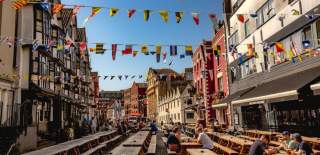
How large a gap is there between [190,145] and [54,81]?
1960cm

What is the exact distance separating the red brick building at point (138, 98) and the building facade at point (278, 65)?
93373mm

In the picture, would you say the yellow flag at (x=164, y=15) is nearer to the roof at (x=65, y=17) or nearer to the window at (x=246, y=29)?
the window at (x=246, y=29)

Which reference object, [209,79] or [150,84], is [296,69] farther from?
[150,84]

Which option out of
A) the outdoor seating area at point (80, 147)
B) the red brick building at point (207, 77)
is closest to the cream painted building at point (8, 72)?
the outdoor seating area at point (80, 147)

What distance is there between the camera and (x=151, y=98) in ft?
337

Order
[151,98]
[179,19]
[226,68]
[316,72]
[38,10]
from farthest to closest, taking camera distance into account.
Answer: [151,98] → [226,68] → [38,10] → [179,19] → [316,72]

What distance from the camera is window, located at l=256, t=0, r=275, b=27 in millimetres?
19188

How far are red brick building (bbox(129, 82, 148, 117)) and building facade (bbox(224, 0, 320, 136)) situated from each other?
93373mm

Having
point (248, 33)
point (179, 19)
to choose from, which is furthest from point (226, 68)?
point (179, 19)

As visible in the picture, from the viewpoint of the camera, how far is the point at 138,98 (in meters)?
121

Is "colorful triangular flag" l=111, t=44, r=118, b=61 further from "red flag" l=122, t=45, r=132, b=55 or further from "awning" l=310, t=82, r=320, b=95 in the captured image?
"awning" l=310, t=82, r=320, b=95

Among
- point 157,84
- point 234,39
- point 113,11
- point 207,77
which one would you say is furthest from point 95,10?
point 157,84

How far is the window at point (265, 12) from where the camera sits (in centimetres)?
1919

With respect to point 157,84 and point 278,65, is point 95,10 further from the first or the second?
point 157,84
